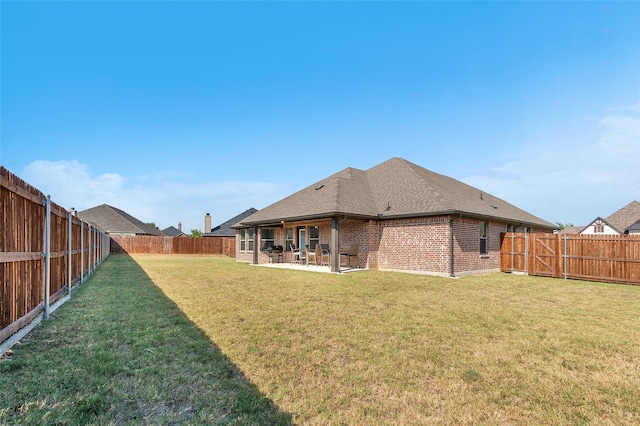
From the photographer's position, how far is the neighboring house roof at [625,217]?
3647 cm

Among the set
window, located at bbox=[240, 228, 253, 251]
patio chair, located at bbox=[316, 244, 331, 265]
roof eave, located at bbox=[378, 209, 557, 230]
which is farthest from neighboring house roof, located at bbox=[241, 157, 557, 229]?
window, located at bbox=[240, 228, 253, 251]

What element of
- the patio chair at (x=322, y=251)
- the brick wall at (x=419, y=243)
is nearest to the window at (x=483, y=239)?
the brick wall at (x=419, y=243)

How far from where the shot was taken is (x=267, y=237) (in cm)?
2081

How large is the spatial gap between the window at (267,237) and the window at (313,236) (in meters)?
4.20

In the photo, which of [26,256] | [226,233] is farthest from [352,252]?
[226,233]

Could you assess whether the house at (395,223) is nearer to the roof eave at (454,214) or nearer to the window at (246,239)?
the roof eave at (454,214)

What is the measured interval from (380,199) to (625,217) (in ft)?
133

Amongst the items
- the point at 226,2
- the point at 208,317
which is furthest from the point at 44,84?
the point at 208,317

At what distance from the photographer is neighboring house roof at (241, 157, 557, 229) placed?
1373 cm

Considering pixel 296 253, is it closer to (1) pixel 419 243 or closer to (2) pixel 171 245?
(1) pixel 419 243

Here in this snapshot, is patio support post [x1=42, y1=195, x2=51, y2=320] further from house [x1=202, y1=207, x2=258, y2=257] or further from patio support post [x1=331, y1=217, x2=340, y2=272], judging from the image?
house [x1=202, y1=207, x2=258, y2=257]

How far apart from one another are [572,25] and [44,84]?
20.3 metres

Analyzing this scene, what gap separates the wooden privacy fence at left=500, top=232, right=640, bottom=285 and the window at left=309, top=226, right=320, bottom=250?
9.20 metres

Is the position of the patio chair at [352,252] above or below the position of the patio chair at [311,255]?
above
